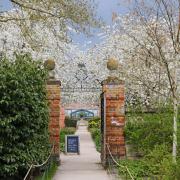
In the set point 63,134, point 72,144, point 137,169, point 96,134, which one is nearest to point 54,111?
point 137,169

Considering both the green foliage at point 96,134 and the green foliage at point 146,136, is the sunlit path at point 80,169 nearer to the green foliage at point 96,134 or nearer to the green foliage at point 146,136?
the green foliage at point 146,136

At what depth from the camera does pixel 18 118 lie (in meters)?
12.6

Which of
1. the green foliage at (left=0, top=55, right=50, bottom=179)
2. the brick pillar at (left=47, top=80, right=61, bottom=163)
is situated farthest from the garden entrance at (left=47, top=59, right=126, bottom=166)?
the green foliage at (left=0, top=55, right=50, bottom=179)

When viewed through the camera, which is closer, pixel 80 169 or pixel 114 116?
pixel 80 169

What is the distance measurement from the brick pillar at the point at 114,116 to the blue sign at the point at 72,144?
594 centimetres

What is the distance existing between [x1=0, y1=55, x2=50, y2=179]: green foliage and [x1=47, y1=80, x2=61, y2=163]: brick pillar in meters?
5.29

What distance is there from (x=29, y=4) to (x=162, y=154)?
8.25 m

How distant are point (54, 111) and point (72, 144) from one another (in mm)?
6134

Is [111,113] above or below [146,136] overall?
above

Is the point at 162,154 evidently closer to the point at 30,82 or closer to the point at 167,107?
the point at 30,82

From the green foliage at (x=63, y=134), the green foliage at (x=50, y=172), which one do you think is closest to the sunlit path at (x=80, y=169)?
the green foliage at (x=50, y=172)

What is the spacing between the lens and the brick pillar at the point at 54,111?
19969mm

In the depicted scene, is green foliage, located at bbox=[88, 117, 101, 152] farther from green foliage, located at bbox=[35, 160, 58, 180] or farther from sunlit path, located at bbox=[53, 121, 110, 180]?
green foliage, located at bbox=[35, 160, 58, 180]

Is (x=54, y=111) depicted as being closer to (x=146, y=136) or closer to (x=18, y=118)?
(x=146, y=136)
